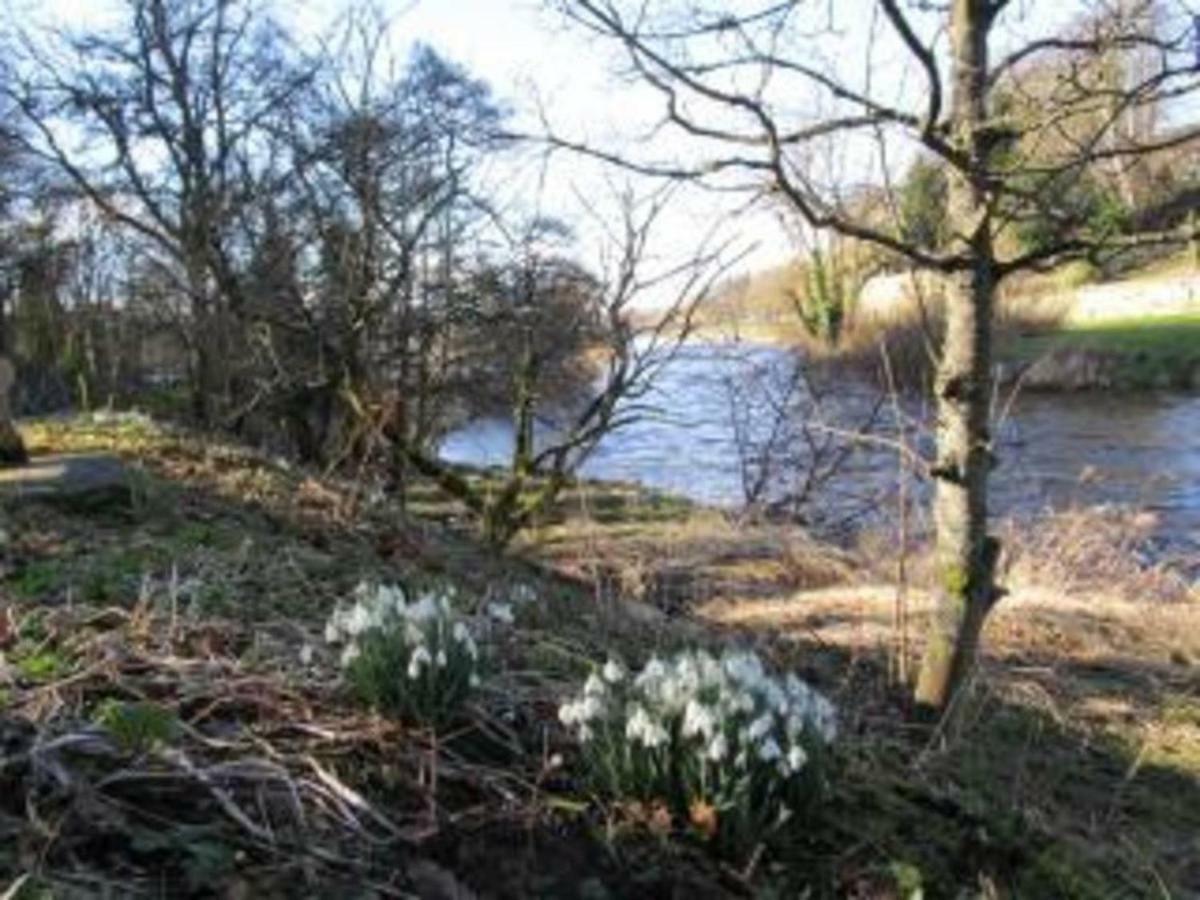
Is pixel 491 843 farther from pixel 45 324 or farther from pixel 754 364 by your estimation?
pixel 45 324

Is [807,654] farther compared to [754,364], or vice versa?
[754,364]

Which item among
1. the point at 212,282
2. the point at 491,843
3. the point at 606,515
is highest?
the point at 212,282

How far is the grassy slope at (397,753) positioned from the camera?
398 centimetres

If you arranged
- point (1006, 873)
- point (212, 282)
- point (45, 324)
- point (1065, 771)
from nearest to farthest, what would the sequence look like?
point (1006, 873)
point (1065, 771)
point (212, 282)
point (45, 324)

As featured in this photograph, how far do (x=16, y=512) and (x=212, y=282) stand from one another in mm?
13654

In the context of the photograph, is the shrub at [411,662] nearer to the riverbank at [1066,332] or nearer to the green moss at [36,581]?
the green moss at [36,581]

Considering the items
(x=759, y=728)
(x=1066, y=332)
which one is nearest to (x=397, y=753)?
(x=759, y=728)

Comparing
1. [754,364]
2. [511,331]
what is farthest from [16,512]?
[754,364]

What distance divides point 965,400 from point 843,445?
995 cm

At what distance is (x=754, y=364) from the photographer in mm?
17656

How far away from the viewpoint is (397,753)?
4512 mm

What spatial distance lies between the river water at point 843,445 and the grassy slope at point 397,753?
1674 mm

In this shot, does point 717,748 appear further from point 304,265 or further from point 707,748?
point 304,265

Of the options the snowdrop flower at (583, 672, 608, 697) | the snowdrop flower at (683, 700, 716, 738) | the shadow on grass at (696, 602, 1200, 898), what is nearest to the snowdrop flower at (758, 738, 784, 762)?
the snowdrop flower at (683, 700, 716, 738)
